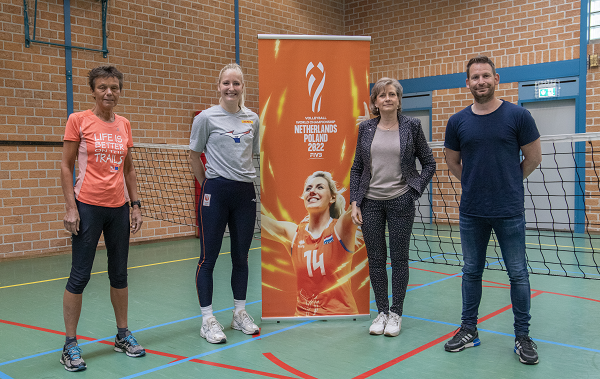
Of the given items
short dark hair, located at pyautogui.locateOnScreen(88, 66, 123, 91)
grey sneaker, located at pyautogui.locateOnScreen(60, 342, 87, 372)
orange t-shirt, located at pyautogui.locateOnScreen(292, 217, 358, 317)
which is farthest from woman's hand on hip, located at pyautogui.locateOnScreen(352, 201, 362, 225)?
grey sneaker, located at pyautogui.locateOnScreen(60, 342, 87, 372)

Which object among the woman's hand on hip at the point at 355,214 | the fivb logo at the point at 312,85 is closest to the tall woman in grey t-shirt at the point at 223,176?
the fivb logo at the point at 312,85

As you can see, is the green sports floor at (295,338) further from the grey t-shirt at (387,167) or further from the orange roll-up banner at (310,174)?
the grey t-shirt at (387,167)

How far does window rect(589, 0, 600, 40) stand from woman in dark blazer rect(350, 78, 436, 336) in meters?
5.80

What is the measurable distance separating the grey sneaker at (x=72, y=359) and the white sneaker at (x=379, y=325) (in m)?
1.61

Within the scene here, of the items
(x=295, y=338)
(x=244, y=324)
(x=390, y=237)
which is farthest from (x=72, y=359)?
(x=390, y=237)

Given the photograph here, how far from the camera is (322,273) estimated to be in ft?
10.7

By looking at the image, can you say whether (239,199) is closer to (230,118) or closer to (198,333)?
(230,118)

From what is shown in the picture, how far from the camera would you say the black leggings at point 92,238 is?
2469mm

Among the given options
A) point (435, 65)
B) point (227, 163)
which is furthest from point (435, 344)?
point (435, 65)

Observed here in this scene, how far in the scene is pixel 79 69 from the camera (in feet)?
20.7

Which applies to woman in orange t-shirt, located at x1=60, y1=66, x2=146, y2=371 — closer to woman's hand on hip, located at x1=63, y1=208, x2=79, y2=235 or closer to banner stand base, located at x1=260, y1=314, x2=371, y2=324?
woman's hand on hip, located at x1=63, y1=208, x2=79, y2=235

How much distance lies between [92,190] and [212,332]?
1073 millimetres

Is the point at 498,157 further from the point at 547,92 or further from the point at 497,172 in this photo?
the point at 547,92

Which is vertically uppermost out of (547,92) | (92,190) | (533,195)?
(547,92)
